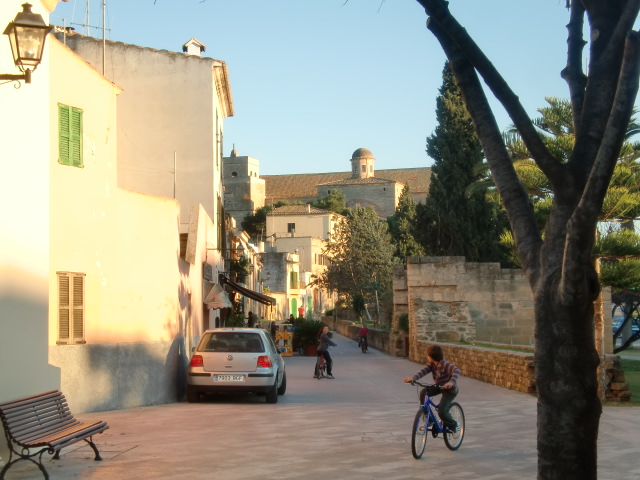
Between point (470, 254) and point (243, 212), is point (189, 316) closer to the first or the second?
point (470, 254)

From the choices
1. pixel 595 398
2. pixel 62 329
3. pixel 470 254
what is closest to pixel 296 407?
pixel 62 329

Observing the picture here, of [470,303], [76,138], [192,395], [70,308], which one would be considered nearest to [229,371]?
[192,395]

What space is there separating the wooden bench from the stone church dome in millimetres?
163614

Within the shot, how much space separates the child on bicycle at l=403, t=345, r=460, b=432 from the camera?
35.7ft

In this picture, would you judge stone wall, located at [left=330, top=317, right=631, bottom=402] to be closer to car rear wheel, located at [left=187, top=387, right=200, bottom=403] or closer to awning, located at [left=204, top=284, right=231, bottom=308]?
car rear wheel, located at [left=187, top=387, right=200, bottom=403]

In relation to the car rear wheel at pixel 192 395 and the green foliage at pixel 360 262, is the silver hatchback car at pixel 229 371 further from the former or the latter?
the green foliage at pixel 360 262

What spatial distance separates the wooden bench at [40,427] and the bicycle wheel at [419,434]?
3.53 m

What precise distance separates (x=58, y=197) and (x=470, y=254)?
26539 millimetres

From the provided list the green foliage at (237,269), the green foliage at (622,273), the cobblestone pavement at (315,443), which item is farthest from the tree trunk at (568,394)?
the green foliage at (237,269)

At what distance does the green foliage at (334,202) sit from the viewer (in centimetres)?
14200

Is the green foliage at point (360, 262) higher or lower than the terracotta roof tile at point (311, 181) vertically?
lower

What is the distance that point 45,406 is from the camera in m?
9.96

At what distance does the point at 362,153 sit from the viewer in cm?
17288

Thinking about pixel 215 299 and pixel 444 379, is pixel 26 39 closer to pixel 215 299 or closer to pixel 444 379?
pixel 444 379
